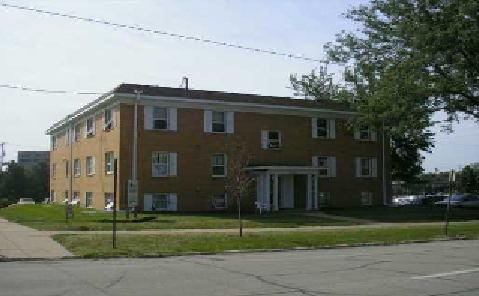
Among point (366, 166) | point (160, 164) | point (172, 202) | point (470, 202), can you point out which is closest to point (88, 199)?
point (160, 164)

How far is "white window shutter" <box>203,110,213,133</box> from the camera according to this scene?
34469mm

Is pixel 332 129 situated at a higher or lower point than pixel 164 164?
higher

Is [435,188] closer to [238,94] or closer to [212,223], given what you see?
[238,94]

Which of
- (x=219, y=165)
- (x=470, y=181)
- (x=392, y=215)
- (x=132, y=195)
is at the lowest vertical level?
(x=392, y=215)

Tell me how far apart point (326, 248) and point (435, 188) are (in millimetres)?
76362

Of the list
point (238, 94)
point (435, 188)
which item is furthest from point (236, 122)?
point (435, 188)

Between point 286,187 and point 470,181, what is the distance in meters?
46.3

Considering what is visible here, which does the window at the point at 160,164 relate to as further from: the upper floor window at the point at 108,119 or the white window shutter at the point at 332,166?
the white window shutter at the point at 332,166

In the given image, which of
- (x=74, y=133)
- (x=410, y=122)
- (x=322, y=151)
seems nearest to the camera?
(x=410, y=122)

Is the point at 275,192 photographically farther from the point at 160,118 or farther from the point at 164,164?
the point at 160,118

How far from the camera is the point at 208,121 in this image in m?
34.6

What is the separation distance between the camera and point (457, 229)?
24.5 m

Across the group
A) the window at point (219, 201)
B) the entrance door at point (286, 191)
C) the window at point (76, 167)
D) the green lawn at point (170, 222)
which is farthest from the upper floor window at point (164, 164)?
the window at point (76, 167)

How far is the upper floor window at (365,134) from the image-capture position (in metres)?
41.3
